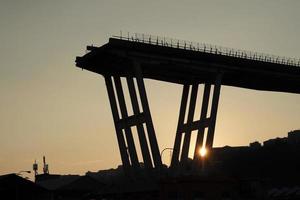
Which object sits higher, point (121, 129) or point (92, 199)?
point (121, 129)

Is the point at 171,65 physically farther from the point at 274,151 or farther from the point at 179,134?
the point at 274,151

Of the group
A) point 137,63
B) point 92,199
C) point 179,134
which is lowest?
point 92,199

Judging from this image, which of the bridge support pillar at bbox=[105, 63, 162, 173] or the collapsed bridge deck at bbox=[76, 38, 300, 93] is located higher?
the collapsed bridge deck at bbox=[76, 38, 300, 93]

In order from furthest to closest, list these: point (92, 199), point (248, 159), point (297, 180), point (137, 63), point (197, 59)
A: point (248, 159) < point (297, 180) < point (92, 199) < point (197, 59) < point (137, 63)

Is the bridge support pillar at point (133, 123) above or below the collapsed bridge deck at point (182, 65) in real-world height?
below

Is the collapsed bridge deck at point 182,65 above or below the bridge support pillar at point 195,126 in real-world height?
above

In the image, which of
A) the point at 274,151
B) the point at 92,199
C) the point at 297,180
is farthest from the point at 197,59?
the point at 274,151

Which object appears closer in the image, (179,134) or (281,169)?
(179,134)

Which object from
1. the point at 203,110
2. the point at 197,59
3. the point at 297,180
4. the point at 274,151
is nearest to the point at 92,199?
the point at 203,110

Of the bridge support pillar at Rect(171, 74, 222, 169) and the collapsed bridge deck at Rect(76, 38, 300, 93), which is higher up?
the collapsed bridge deck at Rect(76, 38, 300, 93)

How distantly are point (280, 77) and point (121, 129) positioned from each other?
95.6 feet

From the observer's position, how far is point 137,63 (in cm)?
7000

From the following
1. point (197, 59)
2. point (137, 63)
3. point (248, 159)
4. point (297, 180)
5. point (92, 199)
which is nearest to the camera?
point (137, 63)

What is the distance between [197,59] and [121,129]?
15222 millimetres
